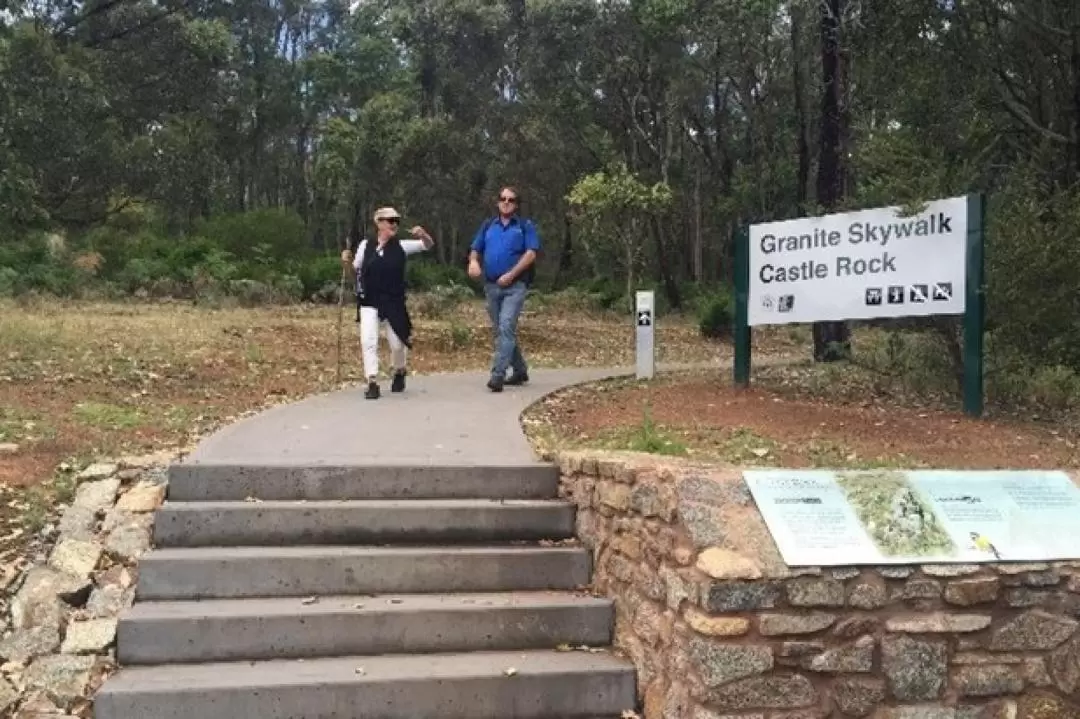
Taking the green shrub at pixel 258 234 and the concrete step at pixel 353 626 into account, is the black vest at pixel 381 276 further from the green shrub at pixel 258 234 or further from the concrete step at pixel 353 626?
the green shrub at pixel 258 234

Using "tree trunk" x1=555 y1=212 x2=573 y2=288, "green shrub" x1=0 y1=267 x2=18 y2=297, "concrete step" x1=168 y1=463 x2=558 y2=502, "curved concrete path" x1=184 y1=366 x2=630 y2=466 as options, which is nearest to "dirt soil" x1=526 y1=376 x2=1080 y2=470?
"curved concrete path" x1=184 y1=366 x2=630 y2=466

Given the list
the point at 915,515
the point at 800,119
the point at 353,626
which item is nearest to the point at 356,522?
the point at 353,626

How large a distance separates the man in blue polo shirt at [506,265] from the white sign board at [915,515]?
4.82 metres

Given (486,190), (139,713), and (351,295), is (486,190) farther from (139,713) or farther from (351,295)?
(139,713)

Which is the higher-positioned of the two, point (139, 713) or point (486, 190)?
point (486, 190)

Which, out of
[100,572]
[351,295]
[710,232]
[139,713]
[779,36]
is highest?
[779,36]

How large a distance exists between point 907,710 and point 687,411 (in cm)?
387

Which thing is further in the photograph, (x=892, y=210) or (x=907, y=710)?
(x=892, y=210)

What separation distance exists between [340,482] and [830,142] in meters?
9.87

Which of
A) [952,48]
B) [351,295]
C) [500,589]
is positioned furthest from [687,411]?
[351,295]

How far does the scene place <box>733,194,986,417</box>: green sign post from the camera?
706 centimetres

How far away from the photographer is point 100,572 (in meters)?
4.96

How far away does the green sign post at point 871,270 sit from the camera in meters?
7.06

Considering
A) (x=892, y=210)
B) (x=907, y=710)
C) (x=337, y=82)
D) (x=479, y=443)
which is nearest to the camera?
(x=907, y=710)
